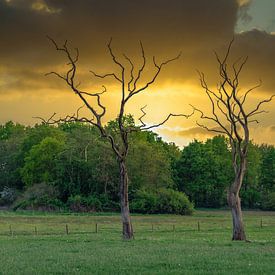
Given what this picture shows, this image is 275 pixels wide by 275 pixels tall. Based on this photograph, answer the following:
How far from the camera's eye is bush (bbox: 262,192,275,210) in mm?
120625

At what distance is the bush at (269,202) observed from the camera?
120625 mm

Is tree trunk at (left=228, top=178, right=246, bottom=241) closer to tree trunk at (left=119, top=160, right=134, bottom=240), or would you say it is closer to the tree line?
tree trunk at (left=119, top=160, right=134, bottom=240)

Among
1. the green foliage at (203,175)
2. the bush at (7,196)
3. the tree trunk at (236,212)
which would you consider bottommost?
the tree trunk at (236,212)

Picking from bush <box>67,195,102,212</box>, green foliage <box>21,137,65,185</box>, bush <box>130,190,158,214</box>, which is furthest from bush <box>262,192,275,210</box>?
green foliage <box>21,137,65,185</box>

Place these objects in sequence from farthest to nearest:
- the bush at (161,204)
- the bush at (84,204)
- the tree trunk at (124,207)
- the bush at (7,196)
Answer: the bush at (7,196) < the bush at (84,204) < the bush at (161,204) < the tree trunk at (124,207)

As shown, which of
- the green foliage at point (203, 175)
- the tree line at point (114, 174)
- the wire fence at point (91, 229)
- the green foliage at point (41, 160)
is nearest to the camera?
the wire fence at point (91, 229)

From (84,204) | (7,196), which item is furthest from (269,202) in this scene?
(7,196)

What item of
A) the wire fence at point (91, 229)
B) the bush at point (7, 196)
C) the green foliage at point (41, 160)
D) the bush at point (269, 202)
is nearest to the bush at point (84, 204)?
the green foliage at point (41, 160)

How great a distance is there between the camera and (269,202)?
122 metres

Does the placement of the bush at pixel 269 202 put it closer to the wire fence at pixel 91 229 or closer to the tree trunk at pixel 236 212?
the wire fence at pixel 91 229

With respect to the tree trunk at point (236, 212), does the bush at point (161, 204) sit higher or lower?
higher

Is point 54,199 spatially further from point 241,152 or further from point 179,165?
point 241,152

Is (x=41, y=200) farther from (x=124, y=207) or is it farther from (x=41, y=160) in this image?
(x=124, y=207)

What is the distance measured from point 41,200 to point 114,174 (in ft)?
44.2
